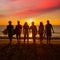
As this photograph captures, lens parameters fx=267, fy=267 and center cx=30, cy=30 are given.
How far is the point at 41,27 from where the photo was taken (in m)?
25.2

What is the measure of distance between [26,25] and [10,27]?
1.58 meters

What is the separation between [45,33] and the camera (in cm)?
2467

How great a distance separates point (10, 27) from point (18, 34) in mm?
1218
